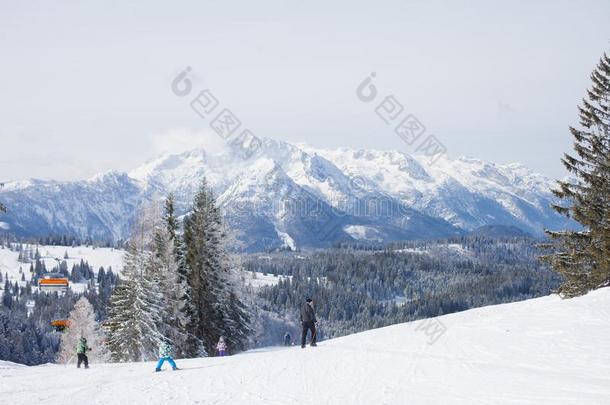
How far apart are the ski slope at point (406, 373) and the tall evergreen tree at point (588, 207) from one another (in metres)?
1.55

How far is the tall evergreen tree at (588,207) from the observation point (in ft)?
97.7

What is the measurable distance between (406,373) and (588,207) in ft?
52.0

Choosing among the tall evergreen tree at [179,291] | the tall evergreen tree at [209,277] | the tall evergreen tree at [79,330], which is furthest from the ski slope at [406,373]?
the tall evergreen tree at [79,330]

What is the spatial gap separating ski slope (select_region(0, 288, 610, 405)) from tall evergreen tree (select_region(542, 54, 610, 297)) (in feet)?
5.09

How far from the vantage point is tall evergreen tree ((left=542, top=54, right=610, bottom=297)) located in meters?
29.8

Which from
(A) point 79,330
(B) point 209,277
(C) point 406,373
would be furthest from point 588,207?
(A) point 79,330

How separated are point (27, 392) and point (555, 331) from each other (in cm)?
1930

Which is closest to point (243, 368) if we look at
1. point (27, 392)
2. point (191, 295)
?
point (27, 392)

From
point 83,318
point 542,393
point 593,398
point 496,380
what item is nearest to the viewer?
point 593,398

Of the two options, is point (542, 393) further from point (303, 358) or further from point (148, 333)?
point (148, 333)

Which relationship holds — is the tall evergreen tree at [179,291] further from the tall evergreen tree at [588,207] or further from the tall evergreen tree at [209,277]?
the tall evergreen tree at [588,207]

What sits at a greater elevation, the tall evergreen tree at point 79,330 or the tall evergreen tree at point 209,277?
the tall evergreen tree at point 209,277

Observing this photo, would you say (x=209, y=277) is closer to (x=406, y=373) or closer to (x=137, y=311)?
(x=137, y=311)

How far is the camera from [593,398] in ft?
48.4
